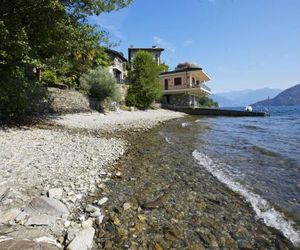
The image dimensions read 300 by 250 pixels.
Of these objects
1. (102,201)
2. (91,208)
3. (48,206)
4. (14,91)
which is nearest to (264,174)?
(102,201)

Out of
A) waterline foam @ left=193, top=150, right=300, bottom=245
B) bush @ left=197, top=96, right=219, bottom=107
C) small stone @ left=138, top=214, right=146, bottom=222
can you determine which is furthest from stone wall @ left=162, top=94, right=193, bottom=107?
small stone @ left=138, top=214, right=146, bottom=222

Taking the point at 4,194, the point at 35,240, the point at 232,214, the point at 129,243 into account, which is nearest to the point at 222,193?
the point at 232,214

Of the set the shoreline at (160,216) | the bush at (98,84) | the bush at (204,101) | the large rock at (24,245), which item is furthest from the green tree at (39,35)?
the bush at (204,101)

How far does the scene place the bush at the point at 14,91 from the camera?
44.9 ft

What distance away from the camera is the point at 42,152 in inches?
413

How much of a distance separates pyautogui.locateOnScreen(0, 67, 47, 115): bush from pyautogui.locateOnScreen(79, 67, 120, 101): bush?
41.3ft

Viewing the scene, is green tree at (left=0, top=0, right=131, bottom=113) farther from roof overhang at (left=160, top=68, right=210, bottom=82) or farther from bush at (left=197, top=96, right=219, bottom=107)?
bush at (left=197, top=96, right=219, bottom=107)

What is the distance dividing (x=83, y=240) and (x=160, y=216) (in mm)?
1978

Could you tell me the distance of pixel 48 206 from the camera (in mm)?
6316

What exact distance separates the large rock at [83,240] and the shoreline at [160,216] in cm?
2

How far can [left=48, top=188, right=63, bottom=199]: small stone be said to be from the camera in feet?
22.6

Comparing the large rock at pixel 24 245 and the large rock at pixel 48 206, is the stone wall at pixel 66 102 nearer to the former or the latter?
the large rock at pixel 48 206

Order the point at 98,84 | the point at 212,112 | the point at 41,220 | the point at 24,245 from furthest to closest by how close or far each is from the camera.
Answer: the point at 212,112 → the point at 98,84 → the point at 41,220 → the point at 24,245

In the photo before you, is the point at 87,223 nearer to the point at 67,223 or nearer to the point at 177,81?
the point at 67,223
